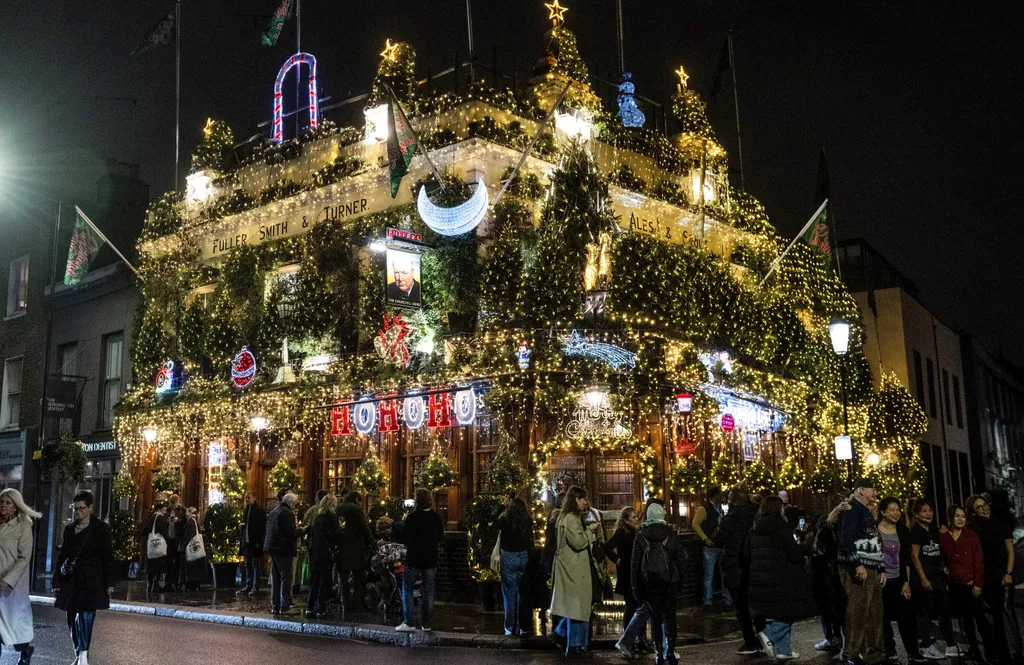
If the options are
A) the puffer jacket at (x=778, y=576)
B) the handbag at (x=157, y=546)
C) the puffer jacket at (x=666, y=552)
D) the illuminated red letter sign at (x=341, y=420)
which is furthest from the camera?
the illuminated red letter sign at (x=341, y=420)

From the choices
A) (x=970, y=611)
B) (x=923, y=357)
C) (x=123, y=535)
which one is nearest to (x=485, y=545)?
(x=970, y=611)

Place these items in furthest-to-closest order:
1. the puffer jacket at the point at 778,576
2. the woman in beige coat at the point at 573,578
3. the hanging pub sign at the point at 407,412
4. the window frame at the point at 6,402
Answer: the window frame at the point at 6,402 → the hanging pub sign at the point at 407,412 → the woman in beige coat at the point at 573,578 → the puffer jacket at the point at 778,576

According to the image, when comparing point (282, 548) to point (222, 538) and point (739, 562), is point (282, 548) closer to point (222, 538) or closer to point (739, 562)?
point (222, 538)

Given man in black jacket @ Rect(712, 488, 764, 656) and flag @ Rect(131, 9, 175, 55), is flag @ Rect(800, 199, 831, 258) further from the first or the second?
flag @ Rect(131, 9, 175, 55)

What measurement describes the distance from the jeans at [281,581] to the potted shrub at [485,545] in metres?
2.96

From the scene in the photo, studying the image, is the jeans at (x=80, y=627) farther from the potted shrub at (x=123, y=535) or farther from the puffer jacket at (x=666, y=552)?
the potted shrub at (x=123, y=535)

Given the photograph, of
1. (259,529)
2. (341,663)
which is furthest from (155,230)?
(341,663)

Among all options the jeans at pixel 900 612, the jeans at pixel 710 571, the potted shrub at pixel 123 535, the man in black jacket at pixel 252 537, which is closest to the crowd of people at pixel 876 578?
the jeans at pixel 900 612

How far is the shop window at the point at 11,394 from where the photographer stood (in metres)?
31.1

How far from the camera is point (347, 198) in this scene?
21625mm

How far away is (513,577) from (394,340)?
8.43 m

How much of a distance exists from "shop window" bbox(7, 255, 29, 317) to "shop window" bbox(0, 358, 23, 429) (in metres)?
1.71

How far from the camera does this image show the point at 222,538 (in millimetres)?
19406

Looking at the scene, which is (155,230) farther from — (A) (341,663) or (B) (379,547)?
(A) (341,663)
